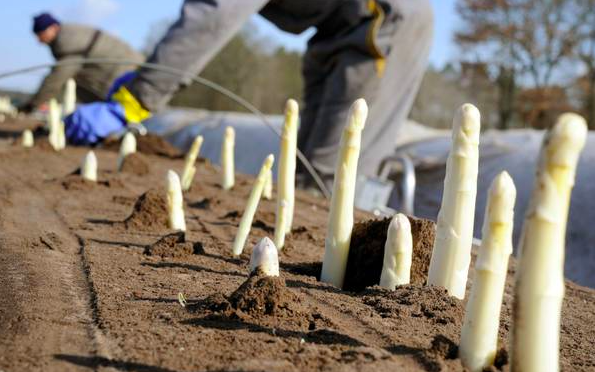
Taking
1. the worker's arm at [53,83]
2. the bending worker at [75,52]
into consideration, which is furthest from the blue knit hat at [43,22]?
the worker's arm at [53,83]

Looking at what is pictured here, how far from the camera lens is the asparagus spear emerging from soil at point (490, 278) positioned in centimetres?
139

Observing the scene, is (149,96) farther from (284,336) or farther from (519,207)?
(284,336)

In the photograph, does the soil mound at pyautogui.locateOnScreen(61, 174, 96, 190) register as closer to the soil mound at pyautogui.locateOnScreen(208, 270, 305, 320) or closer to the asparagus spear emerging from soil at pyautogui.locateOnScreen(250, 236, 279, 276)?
the asparagus spear emerging from soil at pyautogui.locateOnScreen(250, 236, 279, 276)

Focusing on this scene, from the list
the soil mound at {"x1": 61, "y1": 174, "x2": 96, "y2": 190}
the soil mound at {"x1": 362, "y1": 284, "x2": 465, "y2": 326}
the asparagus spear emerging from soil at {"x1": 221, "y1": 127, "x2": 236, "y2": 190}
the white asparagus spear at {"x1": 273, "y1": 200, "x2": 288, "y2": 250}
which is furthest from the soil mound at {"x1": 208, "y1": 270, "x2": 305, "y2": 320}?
the asparagus spear emerging from soil at {"x1": 221, "y1": 127, "x2": 236, "y2": 190}

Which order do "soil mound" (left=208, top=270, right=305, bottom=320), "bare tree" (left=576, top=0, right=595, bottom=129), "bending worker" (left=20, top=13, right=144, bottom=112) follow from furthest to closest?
"bare tree" (left=576, top=0, right=595, bottom=129), "bending worker" (left=20, top=13, right=144, bottom=112), "soil mound" (left=208, top=270, right=305, bottom=320)

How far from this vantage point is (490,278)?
4.64 feet

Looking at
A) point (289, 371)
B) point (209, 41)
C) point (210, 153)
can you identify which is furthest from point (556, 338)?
point (210, 153)

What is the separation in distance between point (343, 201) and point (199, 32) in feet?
11.2

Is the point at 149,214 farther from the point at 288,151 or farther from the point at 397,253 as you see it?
the point at 397,253

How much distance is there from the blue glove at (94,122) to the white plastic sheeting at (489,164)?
2.90 metres

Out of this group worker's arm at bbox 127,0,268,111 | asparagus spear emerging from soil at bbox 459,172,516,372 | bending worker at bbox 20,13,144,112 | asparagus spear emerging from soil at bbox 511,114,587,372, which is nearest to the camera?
asparagus spear emerging from soil at bbox 511,114,587,372

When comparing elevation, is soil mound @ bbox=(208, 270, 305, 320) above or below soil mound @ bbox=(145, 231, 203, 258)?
below

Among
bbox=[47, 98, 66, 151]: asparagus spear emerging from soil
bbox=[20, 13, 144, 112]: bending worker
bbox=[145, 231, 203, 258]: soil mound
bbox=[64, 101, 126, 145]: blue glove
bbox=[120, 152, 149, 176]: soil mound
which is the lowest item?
bbox=[145, 231, 203, 258]: soil mound

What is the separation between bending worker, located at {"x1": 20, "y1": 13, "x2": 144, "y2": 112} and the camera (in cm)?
959
